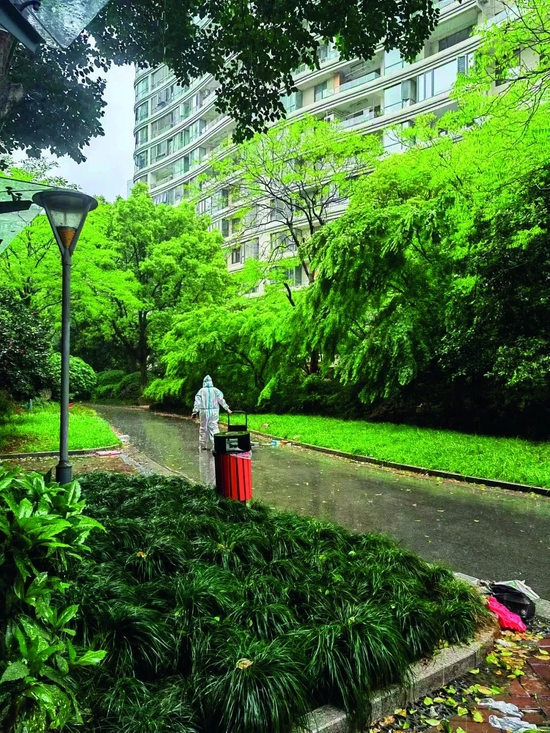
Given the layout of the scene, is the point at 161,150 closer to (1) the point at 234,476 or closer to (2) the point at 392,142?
(2) the point at 392,142

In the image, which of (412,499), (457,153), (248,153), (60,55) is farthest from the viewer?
(248,153)

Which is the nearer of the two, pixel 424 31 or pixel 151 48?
pixel 424 31

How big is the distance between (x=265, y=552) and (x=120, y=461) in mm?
7366

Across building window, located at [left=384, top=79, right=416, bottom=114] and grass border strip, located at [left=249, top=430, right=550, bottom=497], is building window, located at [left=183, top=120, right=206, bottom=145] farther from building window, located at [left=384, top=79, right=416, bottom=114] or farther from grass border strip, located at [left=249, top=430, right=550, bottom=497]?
grass border strip, located at [left=249, top=430, right=550, bottom=497]

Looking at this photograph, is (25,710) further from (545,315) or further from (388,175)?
(388,175)

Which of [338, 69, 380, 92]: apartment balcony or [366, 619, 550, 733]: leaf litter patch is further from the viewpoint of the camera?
[338, 69, 380, 92]: apartment balcony

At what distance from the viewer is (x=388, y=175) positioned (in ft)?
58.4

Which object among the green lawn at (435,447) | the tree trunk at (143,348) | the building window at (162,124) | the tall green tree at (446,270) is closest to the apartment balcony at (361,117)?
the tall green tree at (446,270)

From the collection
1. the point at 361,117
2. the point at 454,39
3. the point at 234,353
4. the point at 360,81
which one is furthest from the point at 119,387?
the point at 454,39

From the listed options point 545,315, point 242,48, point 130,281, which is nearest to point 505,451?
point 545,315

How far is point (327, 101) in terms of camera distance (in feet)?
95.6

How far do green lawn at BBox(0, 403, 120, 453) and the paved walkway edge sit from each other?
10.4 metres

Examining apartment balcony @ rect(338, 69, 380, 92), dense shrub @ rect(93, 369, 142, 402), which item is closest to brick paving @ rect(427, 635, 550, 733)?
apartment balcony @ rect(338, 69, 380, 92)

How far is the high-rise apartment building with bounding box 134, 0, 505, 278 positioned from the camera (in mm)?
24047
